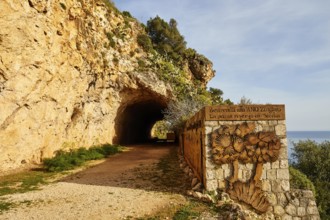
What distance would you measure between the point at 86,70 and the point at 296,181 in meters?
Result: 14.5

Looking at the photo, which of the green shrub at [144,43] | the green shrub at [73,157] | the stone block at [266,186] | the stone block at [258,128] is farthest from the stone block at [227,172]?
the green shrub at [144,43]

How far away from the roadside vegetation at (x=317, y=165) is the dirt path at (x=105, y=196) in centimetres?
1097

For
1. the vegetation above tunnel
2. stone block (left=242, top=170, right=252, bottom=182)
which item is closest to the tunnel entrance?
the vegetation above tunnel

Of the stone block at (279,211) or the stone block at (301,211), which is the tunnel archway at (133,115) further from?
the stone block at (301,211)

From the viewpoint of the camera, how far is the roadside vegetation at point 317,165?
59.2 feet

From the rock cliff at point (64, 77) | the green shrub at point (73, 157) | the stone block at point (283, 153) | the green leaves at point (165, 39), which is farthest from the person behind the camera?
the green leaves at point (165, 39)

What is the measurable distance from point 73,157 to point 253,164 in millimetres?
10971

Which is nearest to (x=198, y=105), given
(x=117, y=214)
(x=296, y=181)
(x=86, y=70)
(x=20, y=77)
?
(x=86, y=70)

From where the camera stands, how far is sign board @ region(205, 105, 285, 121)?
29.7 feet

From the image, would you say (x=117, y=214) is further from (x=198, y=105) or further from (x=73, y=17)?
(x=198, y=105)

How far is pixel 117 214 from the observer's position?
744 cm

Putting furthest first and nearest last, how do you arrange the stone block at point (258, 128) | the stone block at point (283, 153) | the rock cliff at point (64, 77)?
1. the rock cliff at point (64, 77)
2. the stone block at point (258, 128)
3. the stone block at point (283, 153)

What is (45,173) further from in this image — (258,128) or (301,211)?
(301,211)

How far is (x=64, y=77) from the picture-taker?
54.7 feet
